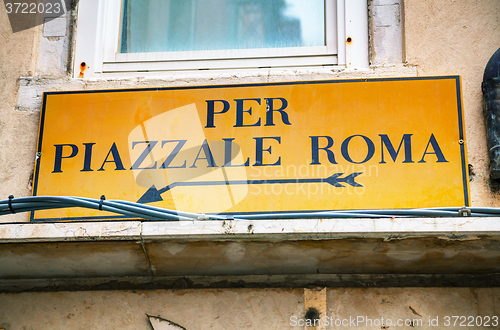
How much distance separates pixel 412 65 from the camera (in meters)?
3.60

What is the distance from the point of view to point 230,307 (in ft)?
10.9

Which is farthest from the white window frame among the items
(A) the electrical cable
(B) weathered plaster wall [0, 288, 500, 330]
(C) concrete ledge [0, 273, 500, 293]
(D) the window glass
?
(B) weathered plaster wall [0, 288, 500, 330]

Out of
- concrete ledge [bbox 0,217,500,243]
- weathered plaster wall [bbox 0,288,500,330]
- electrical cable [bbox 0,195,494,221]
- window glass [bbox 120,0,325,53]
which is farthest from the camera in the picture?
window glass [bbox 120,0,325,53]

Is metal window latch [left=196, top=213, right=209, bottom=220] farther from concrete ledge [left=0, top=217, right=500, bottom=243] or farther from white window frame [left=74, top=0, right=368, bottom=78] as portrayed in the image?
white window frame [left=74, top=0, right=368, bottom=78]

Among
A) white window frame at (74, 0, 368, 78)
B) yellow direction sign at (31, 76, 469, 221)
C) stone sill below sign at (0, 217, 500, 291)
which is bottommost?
stone sill below sign at (0, 217, 500, 291)

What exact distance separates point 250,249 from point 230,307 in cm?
44

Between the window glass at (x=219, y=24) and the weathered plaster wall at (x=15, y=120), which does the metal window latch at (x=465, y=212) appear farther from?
the weathered plaster wall at (x=15, y=120)

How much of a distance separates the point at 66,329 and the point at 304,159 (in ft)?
5.88

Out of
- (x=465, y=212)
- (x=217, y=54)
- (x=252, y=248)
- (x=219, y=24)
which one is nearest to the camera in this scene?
(x=465, y=212)

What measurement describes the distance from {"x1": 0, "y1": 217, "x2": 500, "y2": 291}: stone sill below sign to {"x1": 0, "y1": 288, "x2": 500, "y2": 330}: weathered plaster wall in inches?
4.3

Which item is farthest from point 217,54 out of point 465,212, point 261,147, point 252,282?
point 465,212

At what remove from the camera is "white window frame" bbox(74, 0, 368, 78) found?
377 centimetres

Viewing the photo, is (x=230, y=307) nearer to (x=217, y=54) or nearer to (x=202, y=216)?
(x=202, y=216)

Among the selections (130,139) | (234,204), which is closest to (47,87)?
(130,139)
